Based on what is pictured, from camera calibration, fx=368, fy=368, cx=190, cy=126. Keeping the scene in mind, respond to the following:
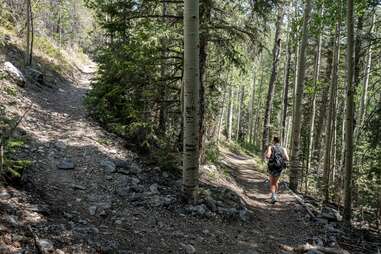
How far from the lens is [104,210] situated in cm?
602

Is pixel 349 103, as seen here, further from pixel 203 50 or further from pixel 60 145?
pixel 60 145

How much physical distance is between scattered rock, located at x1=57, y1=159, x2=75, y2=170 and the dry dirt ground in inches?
2.9

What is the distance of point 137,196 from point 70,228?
6.83ft

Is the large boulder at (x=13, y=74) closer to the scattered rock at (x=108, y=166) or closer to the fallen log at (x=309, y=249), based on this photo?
the scattered rock at (x=108, y=166)

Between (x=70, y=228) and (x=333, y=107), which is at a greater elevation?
(x=333, y=107)

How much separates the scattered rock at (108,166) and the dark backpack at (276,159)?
4470 millimetres

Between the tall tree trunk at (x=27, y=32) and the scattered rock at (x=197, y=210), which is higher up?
the tall tree trunk at (x=27, y=32)

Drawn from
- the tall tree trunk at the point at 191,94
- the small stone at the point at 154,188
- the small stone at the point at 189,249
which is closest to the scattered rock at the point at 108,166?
the small stone at the point at 154,188

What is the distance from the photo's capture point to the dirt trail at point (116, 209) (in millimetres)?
5191

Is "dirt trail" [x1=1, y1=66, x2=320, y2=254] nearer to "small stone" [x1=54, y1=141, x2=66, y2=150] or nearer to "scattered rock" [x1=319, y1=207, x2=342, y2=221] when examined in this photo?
"small stone" [x1=54, y1=141, x2=66, y2=150]

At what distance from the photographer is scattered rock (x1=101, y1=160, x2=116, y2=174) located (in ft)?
25.1

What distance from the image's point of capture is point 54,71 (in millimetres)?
19797

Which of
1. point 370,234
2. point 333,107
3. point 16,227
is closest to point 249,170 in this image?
point 333,107

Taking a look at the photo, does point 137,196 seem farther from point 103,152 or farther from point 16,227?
point 16,227
